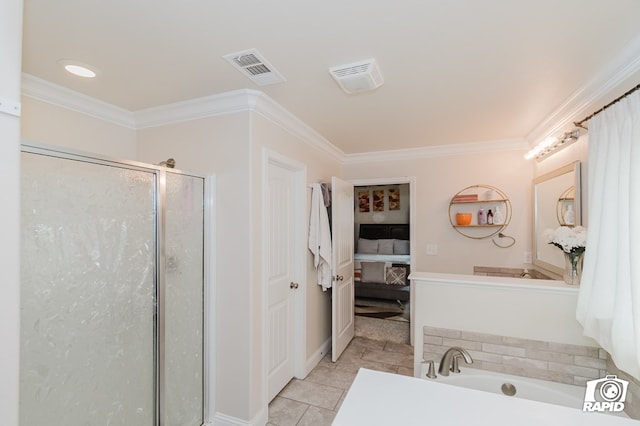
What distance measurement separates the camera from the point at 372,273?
504 centimetres

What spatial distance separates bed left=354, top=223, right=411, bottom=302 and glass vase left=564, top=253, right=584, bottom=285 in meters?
3.04

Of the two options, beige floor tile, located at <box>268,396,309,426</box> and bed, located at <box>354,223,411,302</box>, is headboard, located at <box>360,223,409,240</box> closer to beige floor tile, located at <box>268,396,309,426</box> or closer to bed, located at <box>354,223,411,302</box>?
bed, located at <box>354,223,411,302</box>

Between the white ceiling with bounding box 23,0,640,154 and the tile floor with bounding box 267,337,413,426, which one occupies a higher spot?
the white ceiling with bounding box 23,0,640,154

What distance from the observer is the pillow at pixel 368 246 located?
21.4 feet

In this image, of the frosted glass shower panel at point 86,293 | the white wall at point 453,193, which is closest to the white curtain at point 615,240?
the white wall at point 453,193

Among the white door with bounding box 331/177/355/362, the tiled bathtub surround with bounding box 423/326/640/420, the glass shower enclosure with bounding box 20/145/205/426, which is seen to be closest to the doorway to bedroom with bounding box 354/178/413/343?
the white door with bounding box 331/177/355/362

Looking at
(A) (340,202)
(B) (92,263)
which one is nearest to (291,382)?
(A) (340,202)

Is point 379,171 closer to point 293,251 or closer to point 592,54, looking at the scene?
point 293,251

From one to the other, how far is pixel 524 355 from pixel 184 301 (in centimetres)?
218

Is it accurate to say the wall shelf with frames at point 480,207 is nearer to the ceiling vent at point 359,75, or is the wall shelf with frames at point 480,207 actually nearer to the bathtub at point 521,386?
the bathtub at point 521,386

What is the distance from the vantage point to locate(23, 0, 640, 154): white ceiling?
1.23 metres

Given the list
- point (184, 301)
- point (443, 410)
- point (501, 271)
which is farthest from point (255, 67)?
point (501, 271)

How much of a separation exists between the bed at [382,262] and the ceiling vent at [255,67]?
3854 mm

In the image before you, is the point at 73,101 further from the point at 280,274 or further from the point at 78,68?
the point at 280,274
